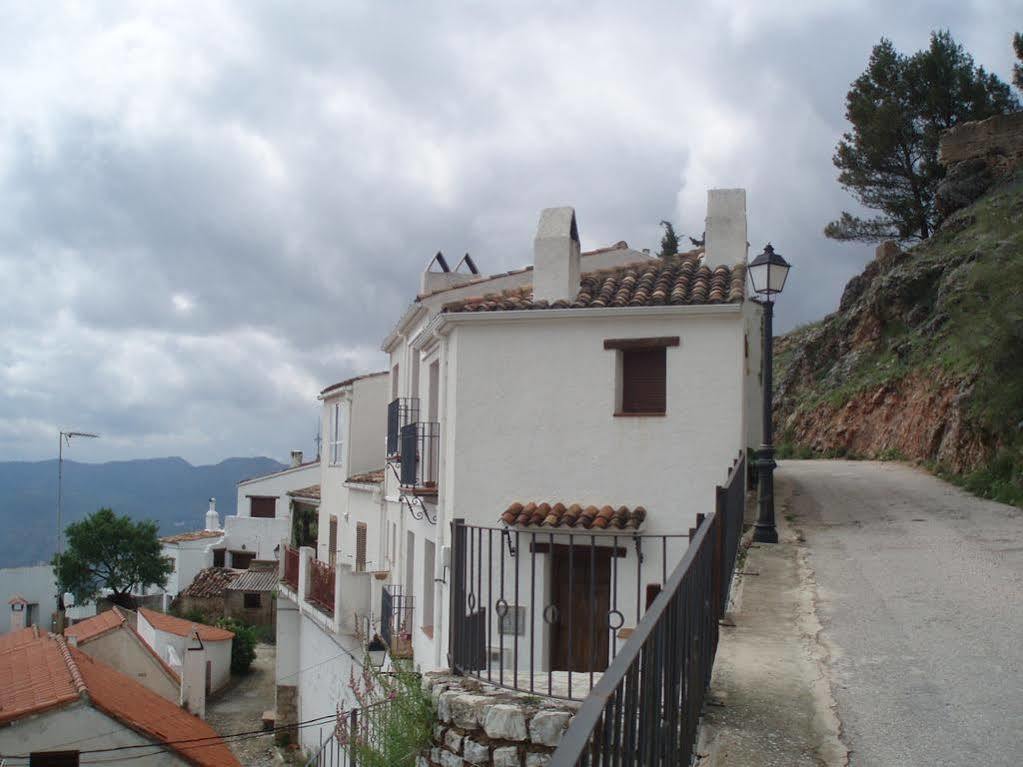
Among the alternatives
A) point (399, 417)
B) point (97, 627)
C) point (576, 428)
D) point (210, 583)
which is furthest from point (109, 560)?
point (576, 428)

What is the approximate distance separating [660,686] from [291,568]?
880 inches

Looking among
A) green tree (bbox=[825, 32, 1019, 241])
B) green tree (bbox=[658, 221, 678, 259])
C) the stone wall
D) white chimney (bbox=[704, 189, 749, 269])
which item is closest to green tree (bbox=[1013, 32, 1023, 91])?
green tree (bbox=[825, 32, 1019, 241])

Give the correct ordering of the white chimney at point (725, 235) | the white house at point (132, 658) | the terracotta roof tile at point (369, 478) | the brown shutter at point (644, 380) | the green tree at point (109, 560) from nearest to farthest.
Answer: the brown shutter at point (644, 380) → the white chimney at point (725, 235) → the terracotta roof tile at point (369, 478) → the white house at point (132, 658) → the green tree at point (109, 560)

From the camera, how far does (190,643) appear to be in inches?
1117

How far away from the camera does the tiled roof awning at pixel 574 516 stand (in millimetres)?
12047

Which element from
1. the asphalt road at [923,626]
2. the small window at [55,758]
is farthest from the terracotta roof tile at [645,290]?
the small window at [55,758]

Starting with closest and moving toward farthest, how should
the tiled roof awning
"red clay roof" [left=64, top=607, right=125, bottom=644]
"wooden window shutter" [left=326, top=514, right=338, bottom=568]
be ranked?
the tiled roof awning < "wooden window shutter" [left=326, top=514, right=338, bottom=568] < "red clay roof" [left=64, top=607, right=125, bottom=644]

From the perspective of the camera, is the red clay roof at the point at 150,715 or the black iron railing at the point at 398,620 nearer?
the black iron railing at the point at 398,620

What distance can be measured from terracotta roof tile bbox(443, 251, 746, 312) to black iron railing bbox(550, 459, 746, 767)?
7832 mm

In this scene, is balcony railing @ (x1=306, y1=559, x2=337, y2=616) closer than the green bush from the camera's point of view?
Yes

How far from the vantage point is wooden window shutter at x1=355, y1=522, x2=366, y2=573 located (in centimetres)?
2108

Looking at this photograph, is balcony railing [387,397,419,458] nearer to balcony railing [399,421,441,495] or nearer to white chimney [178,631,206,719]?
balcony railing [399,421,441,495]

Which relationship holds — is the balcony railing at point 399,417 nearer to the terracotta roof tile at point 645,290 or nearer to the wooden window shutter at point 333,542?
the terracotta roof tile at point 645,290

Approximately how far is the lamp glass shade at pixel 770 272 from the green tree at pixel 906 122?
26875 mm
